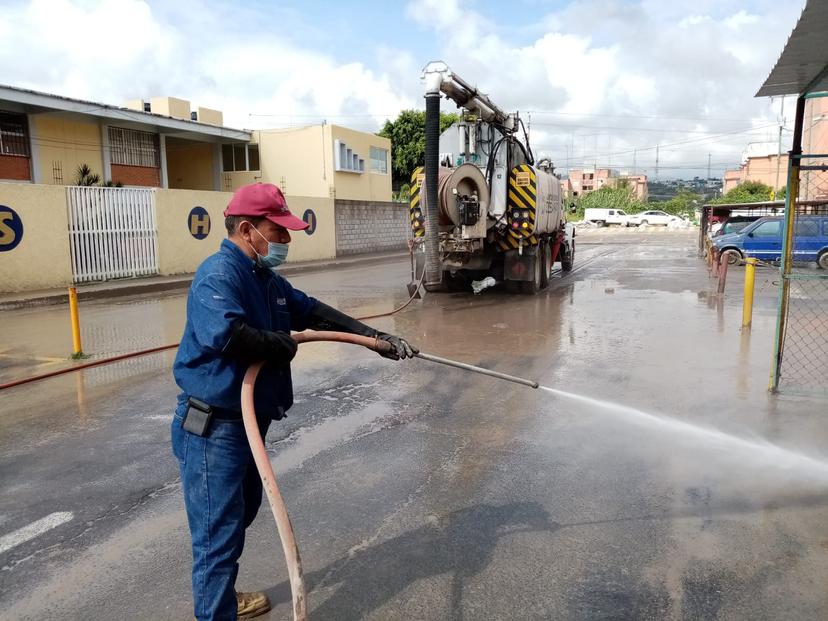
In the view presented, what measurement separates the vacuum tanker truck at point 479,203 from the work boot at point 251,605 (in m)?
8.76

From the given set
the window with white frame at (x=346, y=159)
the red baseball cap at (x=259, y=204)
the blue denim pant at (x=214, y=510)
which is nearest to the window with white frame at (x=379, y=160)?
the window with white frame at (x=346, y=159)

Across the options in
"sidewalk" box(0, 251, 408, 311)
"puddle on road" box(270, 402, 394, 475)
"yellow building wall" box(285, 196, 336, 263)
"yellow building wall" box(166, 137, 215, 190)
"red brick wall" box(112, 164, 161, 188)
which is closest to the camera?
"puddle on road" box(270, 402, 394, 475)

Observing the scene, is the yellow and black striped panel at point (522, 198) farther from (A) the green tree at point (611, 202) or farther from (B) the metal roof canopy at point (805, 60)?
(A) the green tree at point (611, 202)

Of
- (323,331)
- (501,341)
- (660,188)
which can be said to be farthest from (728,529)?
(660,188)

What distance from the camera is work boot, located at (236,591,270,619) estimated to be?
2.97 metres

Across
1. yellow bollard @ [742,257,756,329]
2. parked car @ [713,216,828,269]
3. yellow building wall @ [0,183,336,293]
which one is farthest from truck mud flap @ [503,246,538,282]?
parked car @ [713,216,828,269]

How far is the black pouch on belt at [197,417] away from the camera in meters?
2.55

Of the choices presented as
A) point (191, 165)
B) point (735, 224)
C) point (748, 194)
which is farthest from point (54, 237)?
point (748, 194)

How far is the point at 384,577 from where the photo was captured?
3.28 metres

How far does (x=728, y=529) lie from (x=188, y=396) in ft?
9.61

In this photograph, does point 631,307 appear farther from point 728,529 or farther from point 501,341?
point 728,529

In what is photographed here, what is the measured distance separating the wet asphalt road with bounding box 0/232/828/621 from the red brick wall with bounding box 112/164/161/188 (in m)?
17.8

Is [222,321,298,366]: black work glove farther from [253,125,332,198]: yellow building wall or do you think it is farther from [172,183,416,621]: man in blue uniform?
[253,125,332,198]: yellow building wall

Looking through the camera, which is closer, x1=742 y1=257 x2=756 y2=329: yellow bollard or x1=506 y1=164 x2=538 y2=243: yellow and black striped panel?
x1=742 y1=257 x2=756 y2=329: yellow bollard
